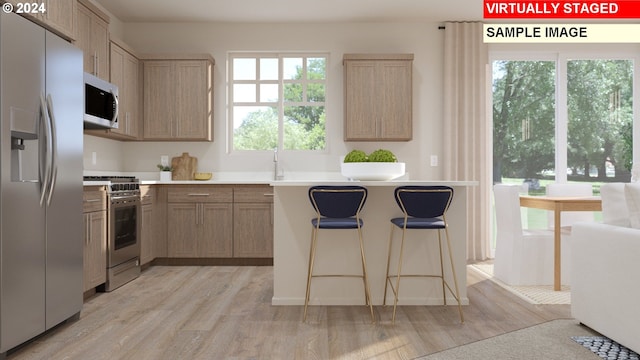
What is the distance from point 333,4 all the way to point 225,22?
1.50m

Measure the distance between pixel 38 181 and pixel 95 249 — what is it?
1237 mm

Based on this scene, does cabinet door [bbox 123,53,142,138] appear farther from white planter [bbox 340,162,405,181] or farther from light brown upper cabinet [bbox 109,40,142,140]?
white planter [bbox 340,162,405,181]

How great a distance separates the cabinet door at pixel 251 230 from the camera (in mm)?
5098

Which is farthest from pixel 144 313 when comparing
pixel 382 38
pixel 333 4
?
pixel 382 38

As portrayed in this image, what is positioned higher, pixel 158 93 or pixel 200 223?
pixel 158 93

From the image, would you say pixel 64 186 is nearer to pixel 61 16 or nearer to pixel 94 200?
pixel 94 200

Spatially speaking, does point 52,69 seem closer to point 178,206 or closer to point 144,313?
point 144,313

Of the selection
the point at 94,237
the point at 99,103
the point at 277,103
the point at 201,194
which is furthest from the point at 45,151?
the point at 277,103

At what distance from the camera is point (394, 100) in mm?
5352

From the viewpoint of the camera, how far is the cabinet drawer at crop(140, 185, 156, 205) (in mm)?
4672

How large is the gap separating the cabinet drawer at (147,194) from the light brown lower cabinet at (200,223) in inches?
8.2

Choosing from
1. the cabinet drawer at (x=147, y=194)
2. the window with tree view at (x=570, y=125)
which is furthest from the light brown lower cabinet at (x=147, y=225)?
the window with tree view at (x=570, y=125)

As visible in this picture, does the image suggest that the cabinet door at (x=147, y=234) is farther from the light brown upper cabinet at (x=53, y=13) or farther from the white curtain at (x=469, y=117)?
the white curtain at (x=469, y=117)

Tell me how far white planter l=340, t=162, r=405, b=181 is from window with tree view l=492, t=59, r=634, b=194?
9.47ft
